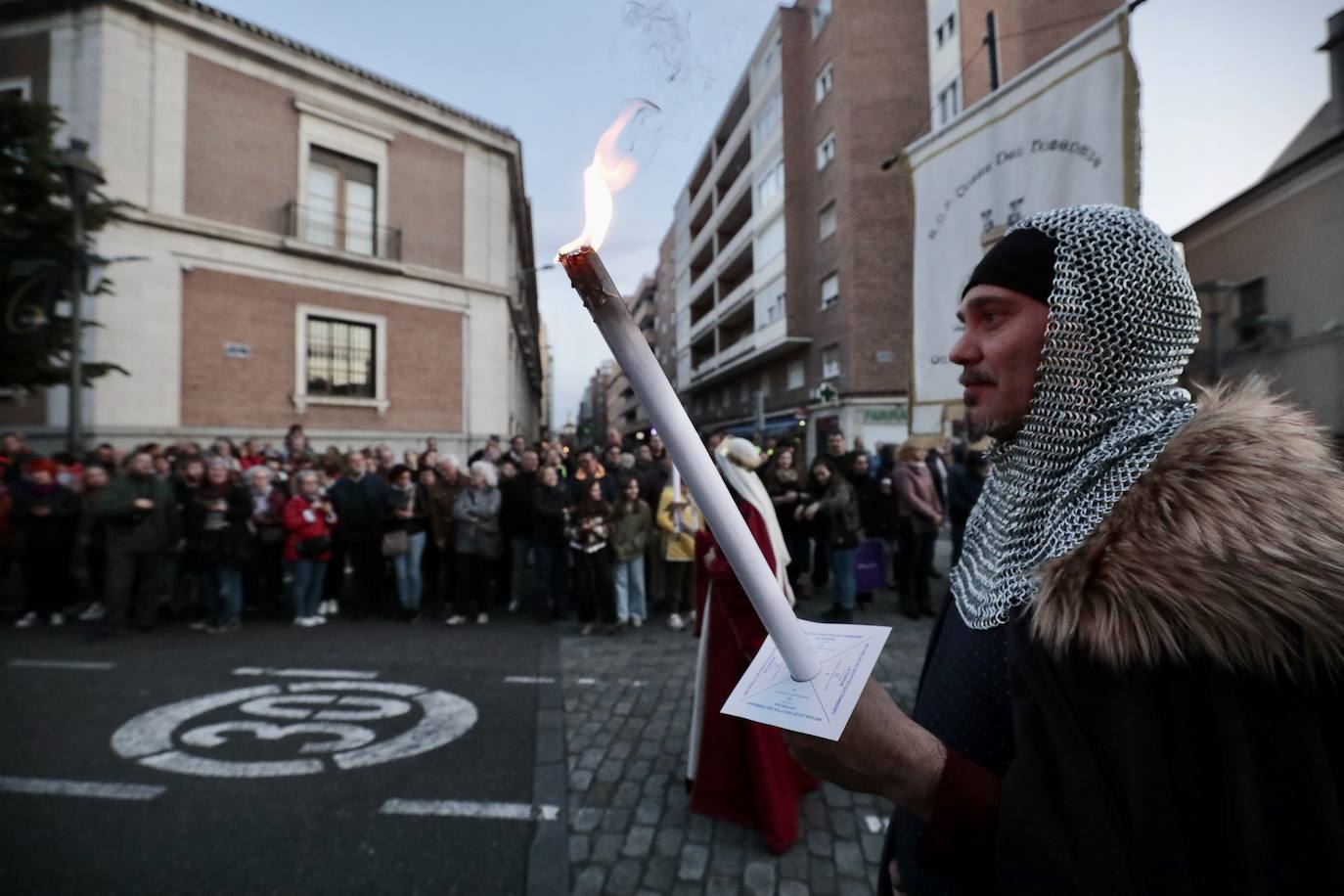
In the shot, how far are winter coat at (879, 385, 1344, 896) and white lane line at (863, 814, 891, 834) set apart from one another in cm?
296

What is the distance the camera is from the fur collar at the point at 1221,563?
2.65 feet

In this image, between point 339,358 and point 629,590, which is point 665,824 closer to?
point 629,590

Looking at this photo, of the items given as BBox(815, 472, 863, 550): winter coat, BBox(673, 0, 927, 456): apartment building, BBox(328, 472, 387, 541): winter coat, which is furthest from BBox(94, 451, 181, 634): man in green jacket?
BBox(673, 0, 927, 456): apartment building

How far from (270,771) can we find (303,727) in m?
0.71

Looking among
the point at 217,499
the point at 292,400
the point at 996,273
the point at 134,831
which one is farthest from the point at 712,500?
the point at 292,400

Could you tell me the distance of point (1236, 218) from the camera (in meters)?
10.4

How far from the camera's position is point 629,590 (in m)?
8.14

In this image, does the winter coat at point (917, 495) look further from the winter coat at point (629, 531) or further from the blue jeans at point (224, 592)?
the blue jeans at point (224, 592)

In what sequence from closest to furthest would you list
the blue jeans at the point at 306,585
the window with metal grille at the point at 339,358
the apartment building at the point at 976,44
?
the blue jeans at the point at 306,585, the apartment building at the point at 976,44, the window with metal grille at the point at 339,358

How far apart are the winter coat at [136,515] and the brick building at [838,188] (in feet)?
50.8

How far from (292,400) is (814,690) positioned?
19.8 meters

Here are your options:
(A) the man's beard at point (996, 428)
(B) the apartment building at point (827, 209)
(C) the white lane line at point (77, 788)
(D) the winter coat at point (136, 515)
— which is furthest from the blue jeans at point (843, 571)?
(B) the apartment building at point (827, 209)

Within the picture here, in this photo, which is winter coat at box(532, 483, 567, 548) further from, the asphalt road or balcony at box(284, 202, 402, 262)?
balcony at box(284, 202, 402, 262)

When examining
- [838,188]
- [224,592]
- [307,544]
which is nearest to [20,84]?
[224,592]
